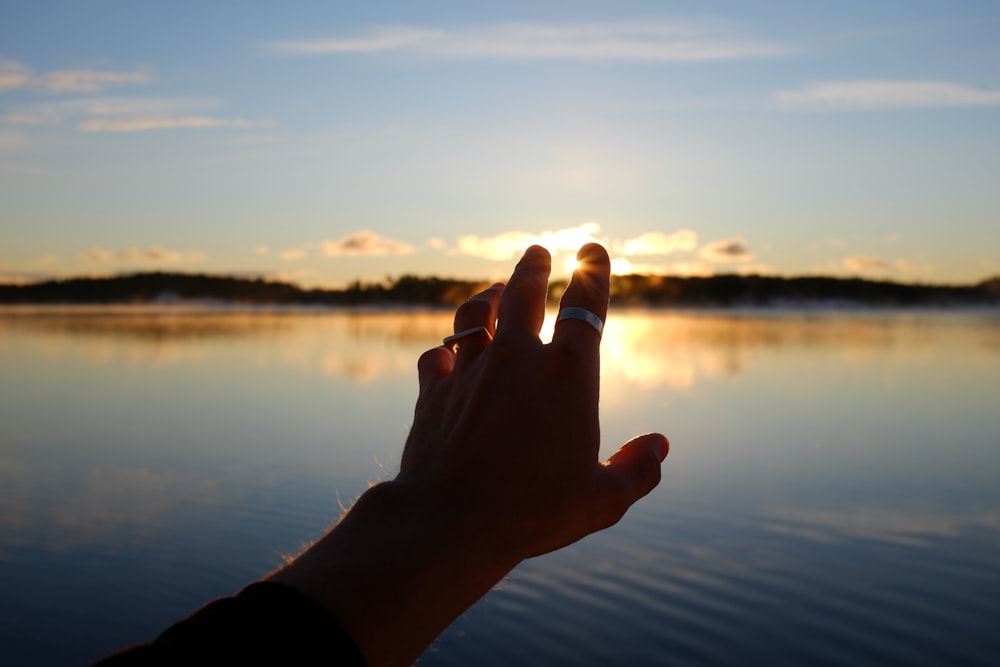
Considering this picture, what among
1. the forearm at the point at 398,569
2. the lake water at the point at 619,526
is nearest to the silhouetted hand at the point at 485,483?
the forearm at the point at 398,569

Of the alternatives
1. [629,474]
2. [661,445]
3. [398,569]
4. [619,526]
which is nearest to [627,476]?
[629,474]

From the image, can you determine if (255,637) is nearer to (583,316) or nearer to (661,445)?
(583,316)

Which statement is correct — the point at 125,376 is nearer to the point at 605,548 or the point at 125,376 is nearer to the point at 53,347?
the point at 53,347

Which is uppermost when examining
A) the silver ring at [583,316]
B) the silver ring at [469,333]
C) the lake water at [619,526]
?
the silver ring at [583,316]

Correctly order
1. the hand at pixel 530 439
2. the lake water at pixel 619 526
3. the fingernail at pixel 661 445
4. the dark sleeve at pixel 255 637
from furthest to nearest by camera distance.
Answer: the lake water at pixel 619 526, the fingernail at pixel 661 445, the hand at pixel 530 439, the dark sleeve at pixel 255 637

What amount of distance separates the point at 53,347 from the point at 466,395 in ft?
128

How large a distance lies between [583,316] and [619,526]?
25.4 feet

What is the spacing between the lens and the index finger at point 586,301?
3.94ft

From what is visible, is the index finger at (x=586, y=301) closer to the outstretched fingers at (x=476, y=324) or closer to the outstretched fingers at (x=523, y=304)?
the outstretched fingers at (x=523, y=304)

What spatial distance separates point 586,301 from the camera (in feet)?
4.12

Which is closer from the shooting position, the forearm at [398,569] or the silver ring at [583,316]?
the forearm at [398,569]

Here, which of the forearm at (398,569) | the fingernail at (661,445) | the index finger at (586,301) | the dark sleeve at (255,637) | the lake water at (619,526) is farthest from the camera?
the lake water at (619,526)

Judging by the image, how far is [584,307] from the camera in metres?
1.25

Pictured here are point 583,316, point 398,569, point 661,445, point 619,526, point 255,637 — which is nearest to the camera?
point 255,637
